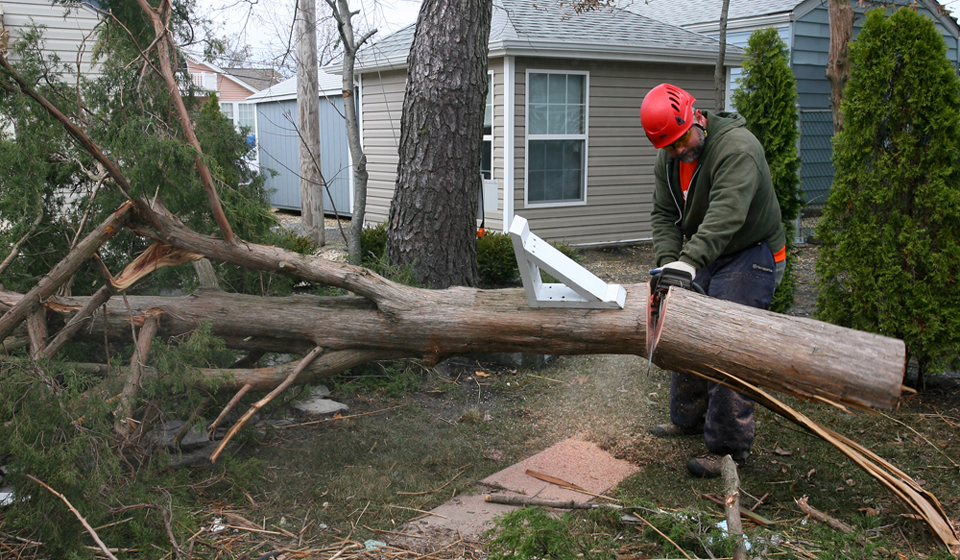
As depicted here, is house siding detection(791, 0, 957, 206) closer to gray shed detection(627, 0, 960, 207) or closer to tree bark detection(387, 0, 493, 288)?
gray shed detection(627, 0, 960, 207)

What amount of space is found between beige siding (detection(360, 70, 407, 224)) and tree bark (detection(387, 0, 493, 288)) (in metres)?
6.96

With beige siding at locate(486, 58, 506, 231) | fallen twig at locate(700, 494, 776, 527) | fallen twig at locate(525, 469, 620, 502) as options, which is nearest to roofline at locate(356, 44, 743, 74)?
beige siding at locate(486, 58, 506, 231)

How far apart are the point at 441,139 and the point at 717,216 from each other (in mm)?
2789

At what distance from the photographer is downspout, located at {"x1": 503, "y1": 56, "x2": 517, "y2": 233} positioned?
34.1 feet

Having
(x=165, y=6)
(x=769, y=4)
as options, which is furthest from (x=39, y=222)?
(x=769, y=4)

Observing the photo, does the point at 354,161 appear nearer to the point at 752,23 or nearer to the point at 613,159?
the point at 613,159

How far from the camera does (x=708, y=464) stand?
3680mm

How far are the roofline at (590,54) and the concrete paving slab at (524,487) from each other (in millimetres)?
6834

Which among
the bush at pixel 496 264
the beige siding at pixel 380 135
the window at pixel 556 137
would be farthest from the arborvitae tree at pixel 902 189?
the beige siding at pixel 380 135

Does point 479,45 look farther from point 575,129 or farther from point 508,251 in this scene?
point 575,129

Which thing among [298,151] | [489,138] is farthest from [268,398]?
[298,151]

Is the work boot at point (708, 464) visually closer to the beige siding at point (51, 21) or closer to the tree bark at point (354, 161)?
the tree bark at point (354, 161)

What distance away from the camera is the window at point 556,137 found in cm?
1088

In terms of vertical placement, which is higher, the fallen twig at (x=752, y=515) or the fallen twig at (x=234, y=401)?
the fallen twig at (x=234, y=401)
